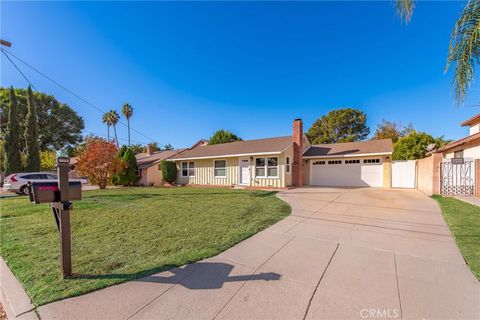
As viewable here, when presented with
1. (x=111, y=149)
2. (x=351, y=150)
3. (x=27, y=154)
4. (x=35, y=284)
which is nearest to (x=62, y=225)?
(x=35, y=284)

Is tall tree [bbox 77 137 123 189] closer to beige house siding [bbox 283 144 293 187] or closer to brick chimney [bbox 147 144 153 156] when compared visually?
brick chimney [bbox 147 144 153 156]

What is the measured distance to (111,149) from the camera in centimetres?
1691

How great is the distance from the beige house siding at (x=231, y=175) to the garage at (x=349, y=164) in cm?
314

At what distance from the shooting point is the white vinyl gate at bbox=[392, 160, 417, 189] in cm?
1344

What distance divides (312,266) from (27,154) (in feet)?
90.0

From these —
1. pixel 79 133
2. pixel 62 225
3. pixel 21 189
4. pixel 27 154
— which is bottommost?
pixel 21 189

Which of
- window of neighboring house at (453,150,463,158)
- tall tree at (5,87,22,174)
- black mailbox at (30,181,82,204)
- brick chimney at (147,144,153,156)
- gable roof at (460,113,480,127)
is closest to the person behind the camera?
black mailbox at (30,181,82,204)

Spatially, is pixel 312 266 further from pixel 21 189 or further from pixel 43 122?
pixel 43 122

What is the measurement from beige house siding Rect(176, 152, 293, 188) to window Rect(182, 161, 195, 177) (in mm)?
364

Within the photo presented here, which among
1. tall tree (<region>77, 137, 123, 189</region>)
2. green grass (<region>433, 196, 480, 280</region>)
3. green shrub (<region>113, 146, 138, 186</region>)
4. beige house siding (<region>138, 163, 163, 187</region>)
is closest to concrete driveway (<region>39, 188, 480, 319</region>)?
green grass (<region>433, 196, 480, 280</region>)

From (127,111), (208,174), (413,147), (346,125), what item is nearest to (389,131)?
(346,125)

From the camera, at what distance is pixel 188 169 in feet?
63.2

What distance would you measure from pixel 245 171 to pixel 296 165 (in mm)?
3851

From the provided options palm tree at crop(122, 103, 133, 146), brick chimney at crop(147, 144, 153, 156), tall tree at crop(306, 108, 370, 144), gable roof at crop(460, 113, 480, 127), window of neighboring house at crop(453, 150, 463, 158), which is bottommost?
window of neighboring house at crop(453, 150, 463, 158)
